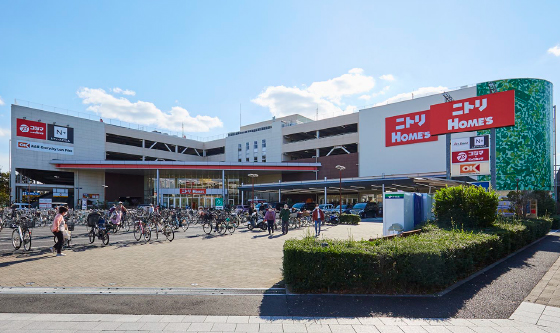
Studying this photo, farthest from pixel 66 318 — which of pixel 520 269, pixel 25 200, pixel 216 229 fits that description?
pixel 25 200

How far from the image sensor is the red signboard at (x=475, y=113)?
68.5ft

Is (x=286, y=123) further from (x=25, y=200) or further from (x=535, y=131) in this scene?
(x=25, y=200)

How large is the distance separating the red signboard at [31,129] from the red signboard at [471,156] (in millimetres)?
51565

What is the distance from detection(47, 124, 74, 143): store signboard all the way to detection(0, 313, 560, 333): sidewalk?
172ft

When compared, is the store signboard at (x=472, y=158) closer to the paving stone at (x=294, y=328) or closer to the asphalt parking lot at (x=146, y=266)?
the asphalt parking lot at (x=146, y=266)

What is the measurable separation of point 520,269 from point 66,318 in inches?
381

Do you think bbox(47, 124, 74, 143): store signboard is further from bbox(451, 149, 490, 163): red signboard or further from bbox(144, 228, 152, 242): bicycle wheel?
bbox(451, 149, 490, 163): red signboard

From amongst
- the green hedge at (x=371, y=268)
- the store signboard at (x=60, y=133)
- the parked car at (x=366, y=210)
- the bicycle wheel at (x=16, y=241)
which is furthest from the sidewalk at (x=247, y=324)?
the store signboard at (x=60, y=133)

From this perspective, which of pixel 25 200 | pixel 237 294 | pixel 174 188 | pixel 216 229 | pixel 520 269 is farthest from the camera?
pixel 174 188

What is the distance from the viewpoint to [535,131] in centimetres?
3978

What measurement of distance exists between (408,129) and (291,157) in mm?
22657

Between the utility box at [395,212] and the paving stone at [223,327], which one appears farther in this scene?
the utility box at [395,212]

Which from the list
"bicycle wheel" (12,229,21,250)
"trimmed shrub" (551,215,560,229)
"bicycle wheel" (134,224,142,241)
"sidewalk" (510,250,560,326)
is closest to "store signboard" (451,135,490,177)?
"trimmed shrub" (551,215,560,229)

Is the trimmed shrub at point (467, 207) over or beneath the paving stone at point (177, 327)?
over
